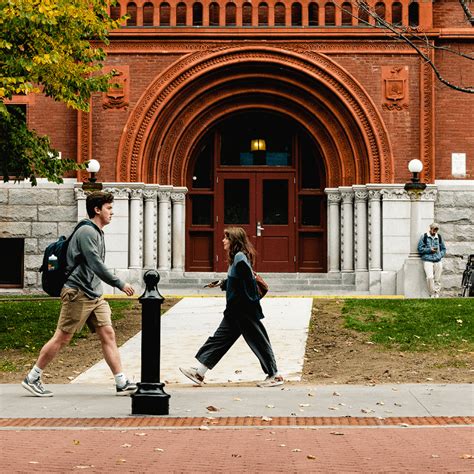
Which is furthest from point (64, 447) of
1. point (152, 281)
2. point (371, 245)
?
point (371, 245)

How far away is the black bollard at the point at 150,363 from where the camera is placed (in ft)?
30.4

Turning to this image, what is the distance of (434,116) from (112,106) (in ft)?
25.0

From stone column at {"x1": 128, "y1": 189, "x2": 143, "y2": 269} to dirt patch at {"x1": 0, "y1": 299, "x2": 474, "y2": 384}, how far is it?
343 inches

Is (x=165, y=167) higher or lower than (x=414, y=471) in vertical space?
higher

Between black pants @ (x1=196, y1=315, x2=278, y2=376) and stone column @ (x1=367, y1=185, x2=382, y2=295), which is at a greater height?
stone column @ (x1=367, y1=185, x2=382, y2=295)

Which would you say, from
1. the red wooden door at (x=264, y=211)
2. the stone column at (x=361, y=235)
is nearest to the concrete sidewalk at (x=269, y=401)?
the stone column at (x=361, y=235)

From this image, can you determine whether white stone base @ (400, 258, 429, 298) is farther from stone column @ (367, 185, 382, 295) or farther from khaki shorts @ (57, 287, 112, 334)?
khaki shorts @ (57, 287, 112, 334)

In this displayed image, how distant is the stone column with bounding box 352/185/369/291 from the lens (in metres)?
24.7

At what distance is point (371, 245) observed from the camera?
24.7 metres

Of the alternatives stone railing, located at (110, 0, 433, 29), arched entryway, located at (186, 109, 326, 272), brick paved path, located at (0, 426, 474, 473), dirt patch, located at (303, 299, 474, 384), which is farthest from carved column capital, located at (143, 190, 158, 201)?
brick paved path, located at (0, 426, 474, 473)

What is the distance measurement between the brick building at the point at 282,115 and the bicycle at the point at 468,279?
1.00 metres

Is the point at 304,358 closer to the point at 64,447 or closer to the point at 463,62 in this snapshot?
the point at 64,447

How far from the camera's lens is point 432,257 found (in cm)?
2214

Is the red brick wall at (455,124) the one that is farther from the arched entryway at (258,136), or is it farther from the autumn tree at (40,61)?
the autumn tree at (40,61)
